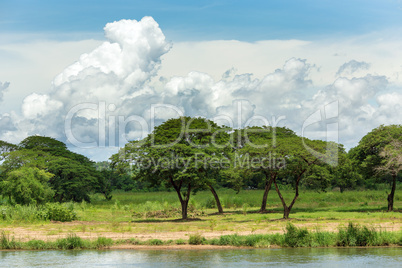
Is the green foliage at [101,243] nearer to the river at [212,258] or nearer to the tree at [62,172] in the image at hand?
the river at [212,258]

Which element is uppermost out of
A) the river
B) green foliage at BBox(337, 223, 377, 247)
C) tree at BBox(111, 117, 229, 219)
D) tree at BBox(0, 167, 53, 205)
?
tree at BBox(111, 117, 229, 219)

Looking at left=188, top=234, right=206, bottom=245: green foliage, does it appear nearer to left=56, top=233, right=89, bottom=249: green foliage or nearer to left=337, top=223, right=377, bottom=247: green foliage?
left=56, top=233, right=89, bottom=249: green foliage

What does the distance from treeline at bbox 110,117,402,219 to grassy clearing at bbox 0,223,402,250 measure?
11.8 m

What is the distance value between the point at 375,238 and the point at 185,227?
12506mm

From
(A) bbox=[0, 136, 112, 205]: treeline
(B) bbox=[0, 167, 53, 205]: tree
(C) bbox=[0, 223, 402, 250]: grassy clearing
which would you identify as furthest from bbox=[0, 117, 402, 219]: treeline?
(C) bbox=[0, 223, 402, 250]: grassy clearing

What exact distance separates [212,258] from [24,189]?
23.5 m

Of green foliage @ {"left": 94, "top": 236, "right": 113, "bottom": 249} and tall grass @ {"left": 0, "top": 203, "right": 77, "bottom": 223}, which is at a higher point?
tall grass @ {"left": 0, "top": 203, "right": 77, "bottom": 223}

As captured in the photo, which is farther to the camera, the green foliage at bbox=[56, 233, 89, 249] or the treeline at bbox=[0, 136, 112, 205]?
the treeline at bbox=[0, 136, 112, 205]

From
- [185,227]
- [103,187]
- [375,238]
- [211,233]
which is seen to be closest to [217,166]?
[185,227]

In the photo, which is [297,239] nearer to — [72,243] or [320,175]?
[72,243]

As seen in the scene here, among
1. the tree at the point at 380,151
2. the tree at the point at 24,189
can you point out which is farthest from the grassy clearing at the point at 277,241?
the tree at the point at 380,151

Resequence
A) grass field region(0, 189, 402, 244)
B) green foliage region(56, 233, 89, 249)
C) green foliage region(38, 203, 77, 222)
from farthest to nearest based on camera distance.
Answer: green foliage region(38, 203, 77, 222) → grass field region(0, 189, 402, 244) → green foliage region(56, 233, 89, 249)

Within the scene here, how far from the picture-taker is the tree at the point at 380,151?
4294 cm

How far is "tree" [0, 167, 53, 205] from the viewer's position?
42531 millimetres
